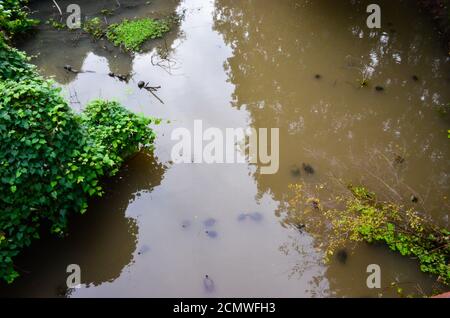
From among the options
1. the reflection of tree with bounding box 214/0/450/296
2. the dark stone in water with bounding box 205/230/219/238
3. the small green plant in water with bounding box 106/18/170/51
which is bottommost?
the dark stone in water with bounding box 205/230/219/238

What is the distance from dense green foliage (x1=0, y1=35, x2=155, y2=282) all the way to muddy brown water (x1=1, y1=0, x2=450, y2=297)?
73 cm

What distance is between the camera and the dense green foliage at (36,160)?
5.18m

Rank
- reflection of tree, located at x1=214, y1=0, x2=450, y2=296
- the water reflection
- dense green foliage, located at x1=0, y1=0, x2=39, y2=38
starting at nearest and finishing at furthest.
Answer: reflection of tree, located at x1=214, y1=0, x2=450, y2=296
the water reflection
dense green foliage, located at x1=0, y1=0, x2=39, y2=38

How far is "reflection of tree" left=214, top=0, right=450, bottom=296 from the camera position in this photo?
7039 millimetres

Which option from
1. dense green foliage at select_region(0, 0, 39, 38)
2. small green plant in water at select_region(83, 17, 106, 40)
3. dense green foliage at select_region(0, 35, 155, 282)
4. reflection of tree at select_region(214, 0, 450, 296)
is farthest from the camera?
small green plant in water at select_region(83, 17, 106, 40)

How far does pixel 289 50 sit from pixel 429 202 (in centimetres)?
570

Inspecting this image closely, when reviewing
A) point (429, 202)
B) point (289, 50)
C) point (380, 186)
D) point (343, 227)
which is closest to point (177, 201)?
point (343, 227)

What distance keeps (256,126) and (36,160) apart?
4.71 meters

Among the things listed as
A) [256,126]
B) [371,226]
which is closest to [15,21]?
[256,126]

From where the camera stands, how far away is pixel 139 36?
1083cm

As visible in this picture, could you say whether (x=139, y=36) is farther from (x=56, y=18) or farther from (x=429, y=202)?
(x=429, y=202)

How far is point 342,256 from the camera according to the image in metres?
5.87

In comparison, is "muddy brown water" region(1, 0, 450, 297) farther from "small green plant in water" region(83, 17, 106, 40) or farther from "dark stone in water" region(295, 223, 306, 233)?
"small green plant in water" region(83, 17, 106, 40)

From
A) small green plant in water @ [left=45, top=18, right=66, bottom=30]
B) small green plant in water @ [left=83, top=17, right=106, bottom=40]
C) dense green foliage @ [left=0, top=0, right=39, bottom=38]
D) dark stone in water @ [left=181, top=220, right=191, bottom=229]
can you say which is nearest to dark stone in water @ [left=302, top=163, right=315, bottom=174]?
dark stone in water @ [left=181, top=220, right=191, bottom=229]
